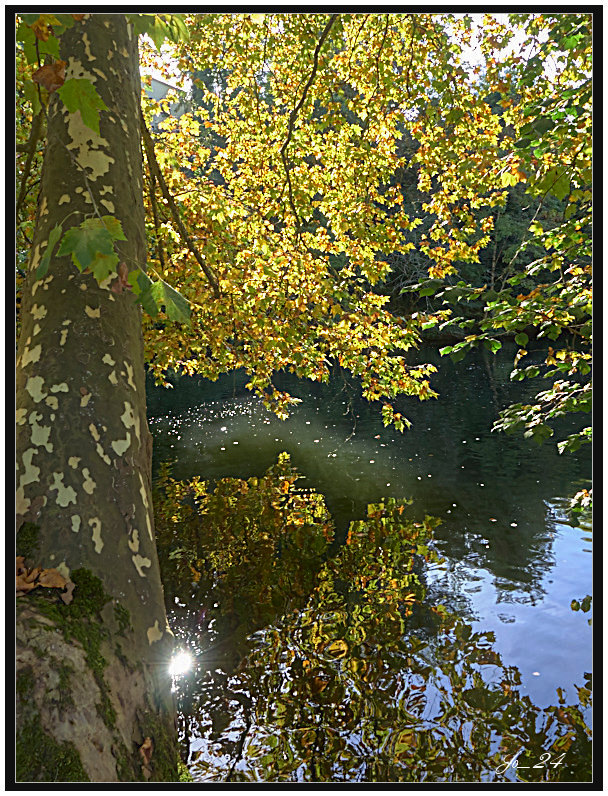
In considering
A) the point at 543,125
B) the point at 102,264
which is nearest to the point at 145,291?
the point at 102,264

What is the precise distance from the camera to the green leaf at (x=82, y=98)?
1.76 m

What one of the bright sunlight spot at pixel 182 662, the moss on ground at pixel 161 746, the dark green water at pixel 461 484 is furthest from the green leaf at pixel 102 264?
the bright sunlight spot at pixel 182 662

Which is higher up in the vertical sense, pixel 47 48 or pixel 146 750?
pixel 47 48

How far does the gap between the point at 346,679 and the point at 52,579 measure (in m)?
3.62

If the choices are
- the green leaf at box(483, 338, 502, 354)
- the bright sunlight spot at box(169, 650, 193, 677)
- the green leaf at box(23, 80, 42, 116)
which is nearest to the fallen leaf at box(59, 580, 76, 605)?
the green leaf at box(23, 80, 42, 116)

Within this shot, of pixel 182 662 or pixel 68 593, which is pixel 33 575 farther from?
pixel 182 662

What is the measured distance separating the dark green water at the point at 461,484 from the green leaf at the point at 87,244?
3.44 m

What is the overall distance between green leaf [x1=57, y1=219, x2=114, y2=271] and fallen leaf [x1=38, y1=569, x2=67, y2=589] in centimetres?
99

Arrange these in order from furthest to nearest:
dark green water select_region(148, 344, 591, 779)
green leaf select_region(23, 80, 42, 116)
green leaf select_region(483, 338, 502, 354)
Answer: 1. dark green water select_region(148, 344, 591, 779)
2. green leaf select_region(483, 338, 502, 354)
3. green leaf select_region(23, 80, 42, 116)

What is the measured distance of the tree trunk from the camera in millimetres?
1703

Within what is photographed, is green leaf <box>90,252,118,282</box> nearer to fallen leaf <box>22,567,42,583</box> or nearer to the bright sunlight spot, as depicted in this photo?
fallen leaf <box>22,567,42,583</box>

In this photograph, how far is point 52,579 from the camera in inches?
73.4

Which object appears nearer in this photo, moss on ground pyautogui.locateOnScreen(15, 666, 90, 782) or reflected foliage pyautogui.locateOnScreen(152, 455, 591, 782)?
moss on ground pyautogui.locateOnScreen(15, 666, 90, 782)

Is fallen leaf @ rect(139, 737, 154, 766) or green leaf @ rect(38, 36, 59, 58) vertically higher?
green leaf @ rect(38, 36, 59, 58)
